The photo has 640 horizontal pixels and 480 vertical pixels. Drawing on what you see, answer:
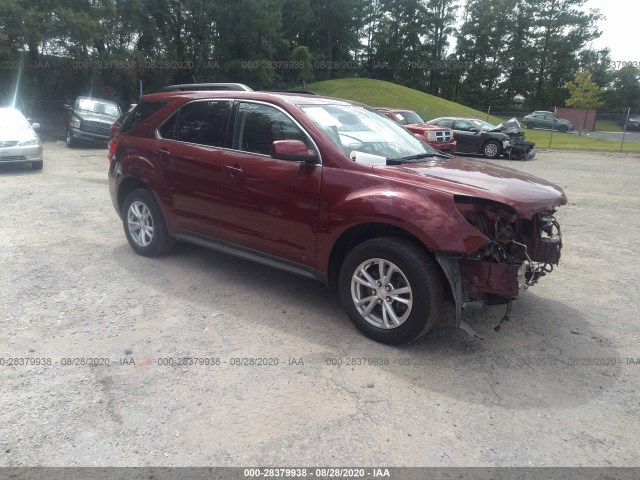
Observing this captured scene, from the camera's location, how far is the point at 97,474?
2488mm

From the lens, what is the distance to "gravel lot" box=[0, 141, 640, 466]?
2.71 metres

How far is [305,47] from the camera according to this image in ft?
161

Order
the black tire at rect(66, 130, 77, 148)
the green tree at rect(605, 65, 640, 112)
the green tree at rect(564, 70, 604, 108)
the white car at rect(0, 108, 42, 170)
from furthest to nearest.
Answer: the green tree at rect(605, 65, 640, 112) < the green tree at rect(564, 70, 604, 108) < the black tire at rect(66, 130, 77, 148) < the white car at rect(0, 108, 42, 170)

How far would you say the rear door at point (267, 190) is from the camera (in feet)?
13.5

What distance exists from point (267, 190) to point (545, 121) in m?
40.3

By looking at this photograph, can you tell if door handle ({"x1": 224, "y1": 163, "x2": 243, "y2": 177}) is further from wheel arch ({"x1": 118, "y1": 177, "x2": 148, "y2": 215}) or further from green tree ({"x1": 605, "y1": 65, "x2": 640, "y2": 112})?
green tree ({"x1": 605, "y1": 65, "x2": 640, "y2": 112})

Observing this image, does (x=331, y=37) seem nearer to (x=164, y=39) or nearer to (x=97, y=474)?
(x=164, y=39)

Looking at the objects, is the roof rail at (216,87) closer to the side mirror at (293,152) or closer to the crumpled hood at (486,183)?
the side mirror at (293,152)

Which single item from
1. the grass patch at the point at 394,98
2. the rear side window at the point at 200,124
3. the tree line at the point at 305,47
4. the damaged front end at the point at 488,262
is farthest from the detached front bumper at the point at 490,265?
the grass patch at the point at 394,98

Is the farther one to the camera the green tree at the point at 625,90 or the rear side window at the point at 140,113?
the green tree at the point at 625,90

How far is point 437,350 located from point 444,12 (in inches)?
2953

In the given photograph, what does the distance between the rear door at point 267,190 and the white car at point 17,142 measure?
8859mm

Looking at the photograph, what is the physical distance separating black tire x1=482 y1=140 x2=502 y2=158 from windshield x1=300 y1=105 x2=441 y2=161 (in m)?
14.9

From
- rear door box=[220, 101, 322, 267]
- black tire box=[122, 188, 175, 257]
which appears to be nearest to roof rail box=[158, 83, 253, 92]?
rear door box=[220, 101, 322, 267]
